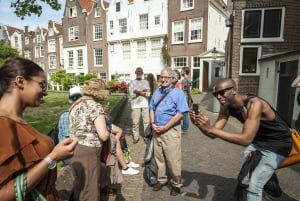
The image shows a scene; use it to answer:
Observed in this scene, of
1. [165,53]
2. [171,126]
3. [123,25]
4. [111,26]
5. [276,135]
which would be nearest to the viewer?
[276,135]

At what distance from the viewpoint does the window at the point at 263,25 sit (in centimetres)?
1370

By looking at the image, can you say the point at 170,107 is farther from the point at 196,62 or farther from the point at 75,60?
the point at 75,60

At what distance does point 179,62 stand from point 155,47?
3517 millimetres

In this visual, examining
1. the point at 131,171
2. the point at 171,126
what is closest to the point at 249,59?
the point at 131,171

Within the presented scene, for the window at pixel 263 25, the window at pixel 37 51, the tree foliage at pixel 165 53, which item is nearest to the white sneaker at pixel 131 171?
the window at pixel 263 25

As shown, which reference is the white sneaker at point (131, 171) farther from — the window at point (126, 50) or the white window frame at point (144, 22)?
the window at point (126, 50)

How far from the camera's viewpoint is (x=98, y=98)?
3184 mm

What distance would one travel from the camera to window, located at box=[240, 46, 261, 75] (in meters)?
14.0

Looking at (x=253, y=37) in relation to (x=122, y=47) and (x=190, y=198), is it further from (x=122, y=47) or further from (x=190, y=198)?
(x=122, y=47)

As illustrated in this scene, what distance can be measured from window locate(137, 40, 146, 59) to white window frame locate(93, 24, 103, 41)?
6.46 meters

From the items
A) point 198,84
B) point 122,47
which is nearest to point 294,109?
point 198,84

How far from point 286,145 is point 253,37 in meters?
12.5

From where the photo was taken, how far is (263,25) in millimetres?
13742

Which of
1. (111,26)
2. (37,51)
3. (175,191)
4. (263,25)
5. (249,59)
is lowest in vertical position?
(175,191)
